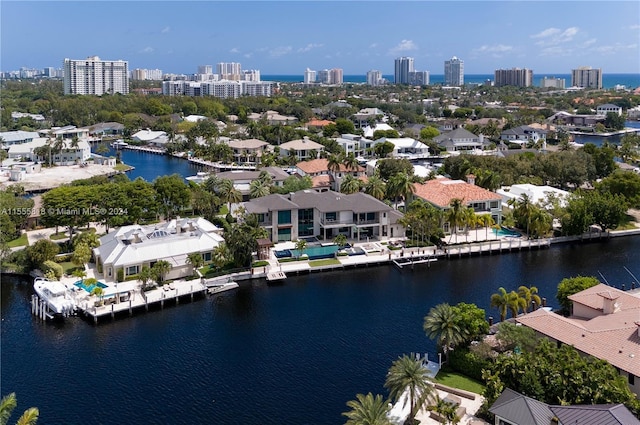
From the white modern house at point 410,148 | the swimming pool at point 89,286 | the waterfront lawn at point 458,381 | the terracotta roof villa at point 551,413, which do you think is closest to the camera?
the terracotta roof villa at point 551,413

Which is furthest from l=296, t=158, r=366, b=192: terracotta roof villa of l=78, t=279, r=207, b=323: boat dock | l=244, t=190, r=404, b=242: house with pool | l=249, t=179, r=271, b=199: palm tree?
l=78, t=279, r=207, b=323: boat dock

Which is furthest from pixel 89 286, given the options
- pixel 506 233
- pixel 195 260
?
pixel 506 233

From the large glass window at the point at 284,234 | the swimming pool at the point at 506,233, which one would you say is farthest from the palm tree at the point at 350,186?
the swimming pool at the point at 506,233

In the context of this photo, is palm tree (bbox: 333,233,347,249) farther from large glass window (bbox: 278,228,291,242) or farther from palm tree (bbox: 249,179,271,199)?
palm tree (bbox: 249,179,271,199)

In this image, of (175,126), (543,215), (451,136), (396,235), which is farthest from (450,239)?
(175,126)

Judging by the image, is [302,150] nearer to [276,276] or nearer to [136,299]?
[276,276]

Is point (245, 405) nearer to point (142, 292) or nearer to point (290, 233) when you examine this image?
point (142, 292)

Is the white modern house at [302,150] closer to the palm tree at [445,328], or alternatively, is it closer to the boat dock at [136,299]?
the boat dock at [136,299]
